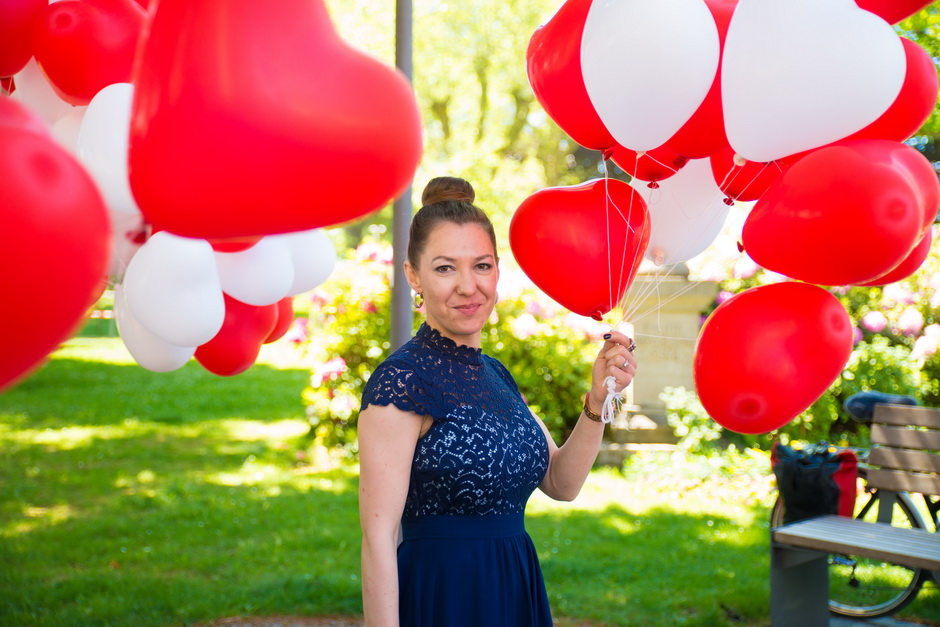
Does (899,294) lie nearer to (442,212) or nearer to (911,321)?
(911,321)

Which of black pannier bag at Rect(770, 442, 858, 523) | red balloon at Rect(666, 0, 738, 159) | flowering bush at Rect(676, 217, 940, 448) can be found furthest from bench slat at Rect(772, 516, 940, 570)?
flowering bush at Rect(676, 217, 940, 448)

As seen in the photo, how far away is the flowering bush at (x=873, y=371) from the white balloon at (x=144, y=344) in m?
4.61

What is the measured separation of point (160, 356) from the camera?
235 centimetres

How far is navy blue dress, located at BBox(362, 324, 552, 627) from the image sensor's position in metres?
1.97

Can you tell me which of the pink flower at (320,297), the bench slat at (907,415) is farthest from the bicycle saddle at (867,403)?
the pink flower at (320,297)

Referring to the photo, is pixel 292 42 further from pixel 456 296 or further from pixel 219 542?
pixel 219 542

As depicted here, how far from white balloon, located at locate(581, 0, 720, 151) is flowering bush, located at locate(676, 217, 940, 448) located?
4.52 m

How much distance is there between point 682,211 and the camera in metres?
2.28

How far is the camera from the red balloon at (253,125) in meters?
0.92

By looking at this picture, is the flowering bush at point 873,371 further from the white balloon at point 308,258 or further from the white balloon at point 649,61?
the white balloon at point 649,61

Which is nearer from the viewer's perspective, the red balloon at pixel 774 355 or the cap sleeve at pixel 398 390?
the red balloon at pixel 774 355

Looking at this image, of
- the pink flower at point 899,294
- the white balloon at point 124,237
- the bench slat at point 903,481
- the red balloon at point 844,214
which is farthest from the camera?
the pink flower at point 899,294

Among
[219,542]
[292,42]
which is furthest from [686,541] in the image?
[292,42]

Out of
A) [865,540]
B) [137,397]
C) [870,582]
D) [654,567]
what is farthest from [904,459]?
[137,397]
